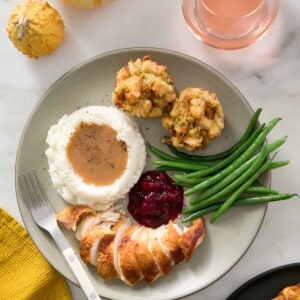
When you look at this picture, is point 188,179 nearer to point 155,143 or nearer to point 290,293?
point 155,143

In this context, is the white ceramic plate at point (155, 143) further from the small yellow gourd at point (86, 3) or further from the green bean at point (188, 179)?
the small yellow gourd at point (86, 3)

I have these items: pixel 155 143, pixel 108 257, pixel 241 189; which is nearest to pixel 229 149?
pixel 241 189

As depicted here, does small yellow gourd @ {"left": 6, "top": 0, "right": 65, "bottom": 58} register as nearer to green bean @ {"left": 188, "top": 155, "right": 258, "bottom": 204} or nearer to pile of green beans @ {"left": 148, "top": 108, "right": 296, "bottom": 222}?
pile of green beans @ {"left": 148, "top": 108, "right": 296, "bottom": 222}

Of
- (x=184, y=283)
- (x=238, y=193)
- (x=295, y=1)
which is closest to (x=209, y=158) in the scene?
(x=238, y=193)

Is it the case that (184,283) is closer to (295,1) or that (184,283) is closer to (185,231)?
(185,231)

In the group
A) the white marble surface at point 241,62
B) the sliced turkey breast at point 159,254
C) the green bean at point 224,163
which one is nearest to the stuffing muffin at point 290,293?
the white marble surface at point 241,62
